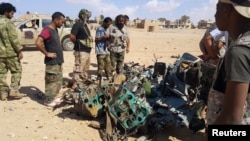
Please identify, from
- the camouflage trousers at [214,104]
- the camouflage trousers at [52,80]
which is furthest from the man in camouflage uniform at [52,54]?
the camouflage trousers at [214,104]

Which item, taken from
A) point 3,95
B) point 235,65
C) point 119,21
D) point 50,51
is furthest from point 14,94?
point 235,65

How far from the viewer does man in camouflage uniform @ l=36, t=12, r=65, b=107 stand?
5.70 metres

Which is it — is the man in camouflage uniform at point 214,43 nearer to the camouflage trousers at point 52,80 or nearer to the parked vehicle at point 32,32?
the camouflage trousers at point 52,80

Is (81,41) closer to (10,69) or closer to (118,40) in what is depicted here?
(118,40)

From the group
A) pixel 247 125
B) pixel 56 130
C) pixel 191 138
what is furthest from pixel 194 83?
pixel 247 125

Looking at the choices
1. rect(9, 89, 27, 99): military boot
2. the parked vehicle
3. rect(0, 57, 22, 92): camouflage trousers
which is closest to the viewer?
rect(0, 57, 22, 92): camouflage trousers

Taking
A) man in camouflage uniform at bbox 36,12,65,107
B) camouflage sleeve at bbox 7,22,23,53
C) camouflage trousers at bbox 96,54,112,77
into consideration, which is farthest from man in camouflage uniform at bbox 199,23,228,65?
camouflage trousers at bbox 96,54,112,77

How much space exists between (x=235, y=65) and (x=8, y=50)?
530 cm

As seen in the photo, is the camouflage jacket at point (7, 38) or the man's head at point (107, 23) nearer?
the camouflage jacket at point (7, 38)

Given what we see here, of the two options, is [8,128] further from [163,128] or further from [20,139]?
[163,128]

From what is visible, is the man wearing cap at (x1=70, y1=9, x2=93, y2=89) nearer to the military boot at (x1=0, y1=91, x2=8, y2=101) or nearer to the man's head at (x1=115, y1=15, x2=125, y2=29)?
the man's head at (x1=115, y1=15, x2=125, y2=29)

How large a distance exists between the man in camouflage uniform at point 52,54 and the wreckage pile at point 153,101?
0.66 metres

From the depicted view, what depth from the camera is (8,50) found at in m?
6.04

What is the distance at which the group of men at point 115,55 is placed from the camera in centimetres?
161
